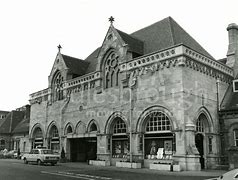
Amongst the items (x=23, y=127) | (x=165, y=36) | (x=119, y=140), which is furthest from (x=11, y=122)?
(x=165, y=36)

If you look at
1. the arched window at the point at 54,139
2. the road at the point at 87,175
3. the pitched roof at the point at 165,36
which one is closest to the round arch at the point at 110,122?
the pitched roof at the point at 165,36

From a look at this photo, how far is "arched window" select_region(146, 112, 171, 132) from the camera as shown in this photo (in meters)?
25.3

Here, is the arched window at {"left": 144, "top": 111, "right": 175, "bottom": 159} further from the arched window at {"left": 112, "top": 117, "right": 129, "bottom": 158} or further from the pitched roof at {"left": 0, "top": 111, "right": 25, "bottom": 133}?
the pitched roof at {"left": 0, "top": 111, "right": 25, "bottom": 133}

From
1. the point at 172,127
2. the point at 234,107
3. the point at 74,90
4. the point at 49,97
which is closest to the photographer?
the point at 172,127

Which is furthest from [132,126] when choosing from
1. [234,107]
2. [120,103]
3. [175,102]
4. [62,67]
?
[62,67]

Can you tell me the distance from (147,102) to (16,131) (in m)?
32.0

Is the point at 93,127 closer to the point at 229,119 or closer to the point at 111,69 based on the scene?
the point at 111,69

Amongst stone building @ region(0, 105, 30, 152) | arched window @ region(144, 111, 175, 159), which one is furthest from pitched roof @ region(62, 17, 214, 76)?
stone building @ region(0, 105, 30, 152)

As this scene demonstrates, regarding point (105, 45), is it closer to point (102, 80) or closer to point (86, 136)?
point (102, 80)

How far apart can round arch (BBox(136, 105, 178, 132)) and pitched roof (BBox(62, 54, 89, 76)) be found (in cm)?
1372

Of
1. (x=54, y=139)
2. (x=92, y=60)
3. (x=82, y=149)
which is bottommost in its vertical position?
(x=82, y=149)

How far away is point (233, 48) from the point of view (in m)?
32.2

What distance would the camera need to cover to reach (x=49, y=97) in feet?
130

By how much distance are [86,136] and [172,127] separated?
11466 mm
